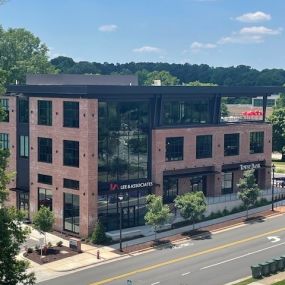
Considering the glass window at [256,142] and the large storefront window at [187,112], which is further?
the glass window at [256,142]

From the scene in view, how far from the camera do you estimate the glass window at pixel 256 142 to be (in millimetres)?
72375

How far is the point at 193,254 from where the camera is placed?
50.1 meters

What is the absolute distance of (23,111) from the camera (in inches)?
2472

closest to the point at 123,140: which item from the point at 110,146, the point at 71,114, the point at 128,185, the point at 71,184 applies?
the point at 110,146

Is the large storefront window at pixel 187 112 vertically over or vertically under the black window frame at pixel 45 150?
over

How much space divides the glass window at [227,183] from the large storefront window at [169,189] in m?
8.25

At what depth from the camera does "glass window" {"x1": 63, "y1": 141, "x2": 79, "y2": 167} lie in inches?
2236

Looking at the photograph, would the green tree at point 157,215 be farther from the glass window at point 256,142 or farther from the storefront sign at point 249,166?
the glass window at point 256,142

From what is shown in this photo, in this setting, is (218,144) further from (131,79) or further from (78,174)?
(78,174)

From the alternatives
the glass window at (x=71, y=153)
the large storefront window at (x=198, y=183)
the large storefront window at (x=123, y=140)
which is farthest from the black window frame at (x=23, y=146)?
the large storefront window at (x=198, y=183)

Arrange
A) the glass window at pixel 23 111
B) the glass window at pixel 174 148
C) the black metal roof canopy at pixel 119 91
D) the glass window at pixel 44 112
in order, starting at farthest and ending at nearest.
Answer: the glass window at pixel 174 148
the glass window at pixel 23 111
the glass window at pixel 44 112
the black metal roof canopy at pixel 119 91

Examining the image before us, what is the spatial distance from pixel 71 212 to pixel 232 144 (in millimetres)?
22936

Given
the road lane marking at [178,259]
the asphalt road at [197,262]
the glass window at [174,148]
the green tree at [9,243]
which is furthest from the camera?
the glass window at [174,148]

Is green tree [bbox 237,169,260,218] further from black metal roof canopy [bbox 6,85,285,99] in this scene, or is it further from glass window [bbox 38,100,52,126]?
glass window [bbox 38,100,52,126]
